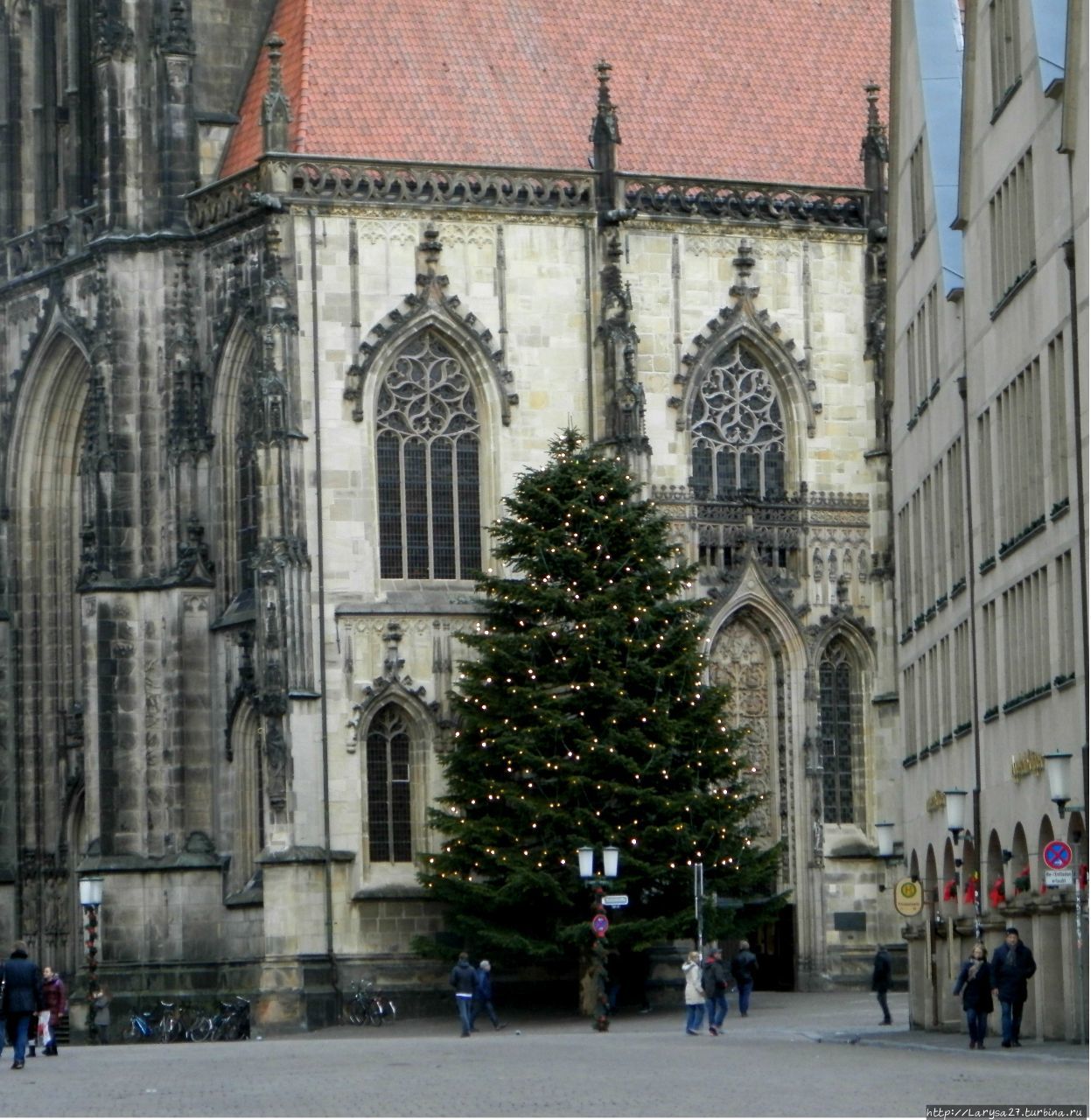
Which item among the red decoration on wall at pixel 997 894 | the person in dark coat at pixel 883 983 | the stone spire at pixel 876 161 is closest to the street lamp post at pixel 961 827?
the red decoration on wall at pixel 997 894

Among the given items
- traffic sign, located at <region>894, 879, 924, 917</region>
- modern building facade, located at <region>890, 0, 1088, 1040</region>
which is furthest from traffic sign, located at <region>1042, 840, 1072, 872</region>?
traffic sign, located at <region>894, 879, 924, 917</region>

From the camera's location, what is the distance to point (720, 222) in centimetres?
7194

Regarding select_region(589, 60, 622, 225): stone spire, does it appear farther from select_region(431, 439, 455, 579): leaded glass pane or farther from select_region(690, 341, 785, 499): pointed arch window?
select_region(431, 439, 455, 579): leaded glass pane

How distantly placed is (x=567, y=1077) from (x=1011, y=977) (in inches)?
275

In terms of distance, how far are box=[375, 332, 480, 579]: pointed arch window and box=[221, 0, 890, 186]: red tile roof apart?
437 centimetres

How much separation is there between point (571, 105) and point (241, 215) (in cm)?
821

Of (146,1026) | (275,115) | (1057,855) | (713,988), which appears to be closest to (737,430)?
(275,115)

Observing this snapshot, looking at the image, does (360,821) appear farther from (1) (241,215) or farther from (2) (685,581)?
(1) (241,215)

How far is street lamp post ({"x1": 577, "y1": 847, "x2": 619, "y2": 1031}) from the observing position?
57719 millimetres

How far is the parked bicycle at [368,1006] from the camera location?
6562cm

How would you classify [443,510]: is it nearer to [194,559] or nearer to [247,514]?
[247,514]

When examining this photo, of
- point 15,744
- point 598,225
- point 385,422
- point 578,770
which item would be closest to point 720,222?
point 598,225

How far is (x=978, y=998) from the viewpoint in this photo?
4406cm

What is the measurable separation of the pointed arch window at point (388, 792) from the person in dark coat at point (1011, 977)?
2587cm
